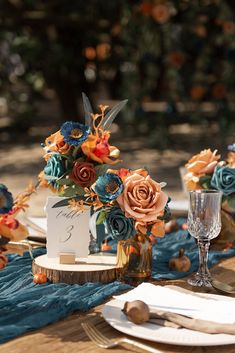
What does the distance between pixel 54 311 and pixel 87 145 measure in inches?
18.6

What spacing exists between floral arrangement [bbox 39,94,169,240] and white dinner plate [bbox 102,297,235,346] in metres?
0.38

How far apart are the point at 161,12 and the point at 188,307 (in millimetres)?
5651

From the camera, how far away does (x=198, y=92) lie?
7.80 m

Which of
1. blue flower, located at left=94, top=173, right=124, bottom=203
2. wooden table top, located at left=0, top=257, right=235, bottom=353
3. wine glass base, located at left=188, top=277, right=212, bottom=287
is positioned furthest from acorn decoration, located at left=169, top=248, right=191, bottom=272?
wooden table top, located at left=0, top=257, right=235, bottom=353

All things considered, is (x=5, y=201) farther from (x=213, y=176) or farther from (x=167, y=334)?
(x=213, y=176)

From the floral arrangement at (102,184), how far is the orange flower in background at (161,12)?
17.1 feet

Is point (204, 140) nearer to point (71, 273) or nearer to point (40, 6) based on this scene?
point (40, 6)

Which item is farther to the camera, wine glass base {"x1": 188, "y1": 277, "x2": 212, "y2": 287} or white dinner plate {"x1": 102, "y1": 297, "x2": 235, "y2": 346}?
wine glass base {"x1": 188, "y1": 277, "x2": 212, "y2": 287}

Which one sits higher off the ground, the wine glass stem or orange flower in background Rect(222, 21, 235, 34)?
orange flower in background Rect(222, 21, 235, 34)

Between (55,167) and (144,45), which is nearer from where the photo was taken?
(55,167)

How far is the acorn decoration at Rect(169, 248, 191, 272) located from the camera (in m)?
2.15

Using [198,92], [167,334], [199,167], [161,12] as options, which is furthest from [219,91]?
[167,334]

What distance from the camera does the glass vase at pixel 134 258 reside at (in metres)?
2.00

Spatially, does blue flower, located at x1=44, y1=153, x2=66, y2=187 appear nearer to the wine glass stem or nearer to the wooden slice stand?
the wooden slice stand
